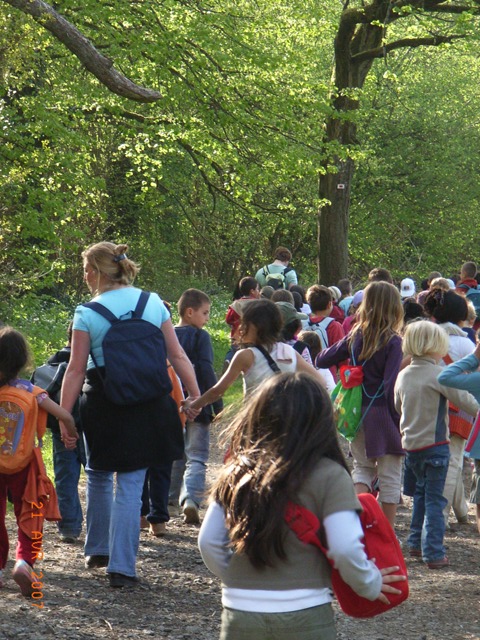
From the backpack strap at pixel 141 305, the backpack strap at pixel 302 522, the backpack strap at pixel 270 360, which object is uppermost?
the backpack strap at pixel 141 305

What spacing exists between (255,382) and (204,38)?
37.9ft

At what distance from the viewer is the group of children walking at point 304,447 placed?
312cm

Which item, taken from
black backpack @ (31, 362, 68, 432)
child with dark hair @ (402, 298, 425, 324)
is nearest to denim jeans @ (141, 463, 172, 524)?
black backpack @ (31, 362, 68, 432)

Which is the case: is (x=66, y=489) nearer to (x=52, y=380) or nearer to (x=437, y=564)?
(x=52, y=380)

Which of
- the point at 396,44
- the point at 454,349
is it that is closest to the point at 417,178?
the point at 396,44

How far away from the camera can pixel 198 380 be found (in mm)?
8500

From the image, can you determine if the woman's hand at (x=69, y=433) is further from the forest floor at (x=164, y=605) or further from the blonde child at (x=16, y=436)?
the forest floor at (x=164, y=605)

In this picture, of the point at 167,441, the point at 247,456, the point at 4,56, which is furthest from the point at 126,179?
the point at 247,456

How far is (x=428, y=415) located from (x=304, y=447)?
13.7ft

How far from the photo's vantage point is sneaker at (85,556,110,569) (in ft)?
22.2

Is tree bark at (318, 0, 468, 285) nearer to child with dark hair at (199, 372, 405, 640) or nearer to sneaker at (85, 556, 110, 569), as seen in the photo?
sneaker at (85, 556, 110, 569)

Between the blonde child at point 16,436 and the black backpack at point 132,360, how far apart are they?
1.22ft

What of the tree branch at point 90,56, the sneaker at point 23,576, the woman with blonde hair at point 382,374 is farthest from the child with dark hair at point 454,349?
the tree branch at point 90,56

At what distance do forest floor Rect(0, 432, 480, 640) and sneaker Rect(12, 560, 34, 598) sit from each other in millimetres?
65
